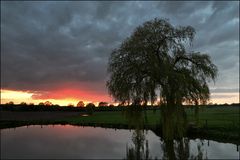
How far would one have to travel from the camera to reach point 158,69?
88.8ft

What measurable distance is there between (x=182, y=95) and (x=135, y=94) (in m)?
3.90

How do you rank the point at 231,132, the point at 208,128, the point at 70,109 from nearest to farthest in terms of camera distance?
1. the point at 231,132
2. the point at 208,128
3. the point at 70,109

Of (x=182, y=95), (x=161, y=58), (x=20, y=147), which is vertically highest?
(x=161, y=58)

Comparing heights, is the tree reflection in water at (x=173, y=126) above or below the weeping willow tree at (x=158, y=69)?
below

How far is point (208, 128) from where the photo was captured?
→ 4247 cm

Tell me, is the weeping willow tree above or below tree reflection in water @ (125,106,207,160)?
above

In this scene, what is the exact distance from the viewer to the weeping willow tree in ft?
89.9

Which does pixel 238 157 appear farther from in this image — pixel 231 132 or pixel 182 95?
pixel 231 132

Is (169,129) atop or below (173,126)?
below

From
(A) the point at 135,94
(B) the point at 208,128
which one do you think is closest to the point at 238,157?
(A) the point at 135,94

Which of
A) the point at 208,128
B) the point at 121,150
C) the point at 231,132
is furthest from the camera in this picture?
the point at 208,128

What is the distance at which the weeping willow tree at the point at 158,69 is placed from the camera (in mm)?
27406

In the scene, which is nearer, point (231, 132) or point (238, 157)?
point (238, 157)

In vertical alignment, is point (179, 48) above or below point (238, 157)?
above
